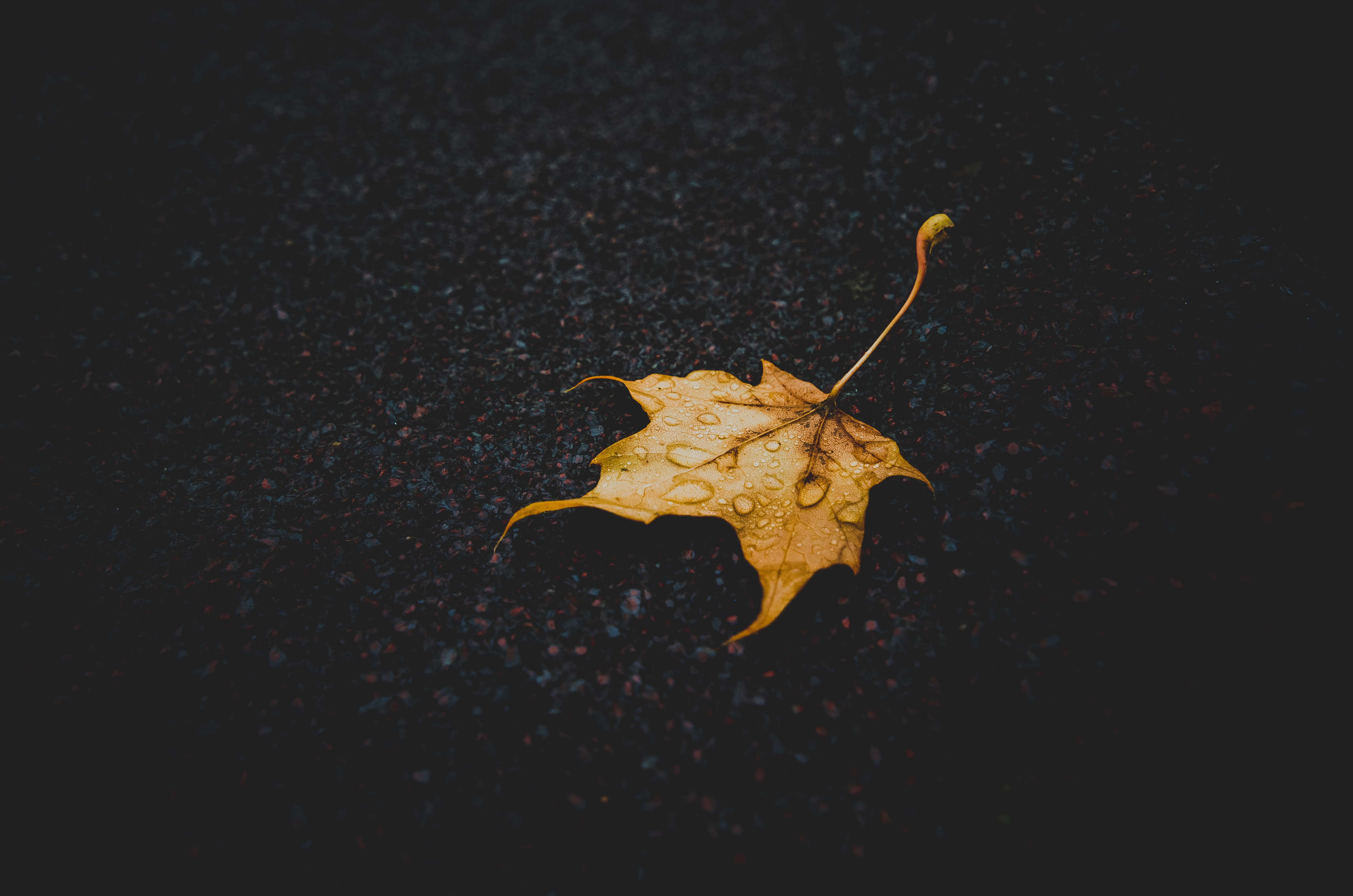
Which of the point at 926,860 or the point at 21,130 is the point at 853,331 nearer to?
the point at 926,860

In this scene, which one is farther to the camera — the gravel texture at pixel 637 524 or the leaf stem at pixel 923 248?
the leaf stem at pixel 923 248

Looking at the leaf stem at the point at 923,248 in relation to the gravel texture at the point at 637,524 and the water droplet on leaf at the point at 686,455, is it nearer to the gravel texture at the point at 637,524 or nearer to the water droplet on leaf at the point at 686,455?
the gravel texture at the point at 637,524

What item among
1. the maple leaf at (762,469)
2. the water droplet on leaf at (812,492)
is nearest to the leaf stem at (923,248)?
the maple leaf at (762,469)

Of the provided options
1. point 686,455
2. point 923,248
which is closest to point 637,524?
point 686,455

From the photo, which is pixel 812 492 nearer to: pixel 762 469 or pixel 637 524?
pixel 762 469

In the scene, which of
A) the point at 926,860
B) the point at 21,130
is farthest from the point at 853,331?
the point at 21,130
